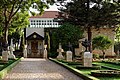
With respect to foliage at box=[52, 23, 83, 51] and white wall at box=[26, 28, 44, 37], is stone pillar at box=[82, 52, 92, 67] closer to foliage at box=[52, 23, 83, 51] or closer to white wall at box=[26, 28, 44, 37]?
foliage at box=[52, 23, 83, 51]

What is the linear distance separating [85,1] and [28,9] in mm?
7973

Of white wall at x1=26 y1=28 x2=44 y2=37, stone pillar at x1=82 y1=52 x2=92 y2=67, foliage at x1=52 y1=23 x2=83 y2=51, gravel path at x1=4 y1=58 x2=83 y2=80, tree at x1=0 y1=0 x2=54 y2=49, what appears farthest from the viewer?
white wall at x1=26 y1=28 x2=44 y2=37

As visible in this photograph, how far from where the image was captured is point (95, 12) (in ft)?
133

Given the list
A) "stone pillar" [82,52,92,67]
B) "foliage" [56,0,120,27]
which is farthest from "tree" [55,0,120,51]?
"stone pillar" [82,52,92,67]

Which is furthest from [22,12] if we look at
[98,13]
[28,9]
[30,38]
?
[30,38]

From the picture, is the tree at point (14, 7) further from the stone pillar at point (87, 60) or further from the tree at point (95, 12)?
the stone pillar at point (87, 60)

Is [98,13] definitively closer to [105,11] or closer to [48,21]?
[105,11]

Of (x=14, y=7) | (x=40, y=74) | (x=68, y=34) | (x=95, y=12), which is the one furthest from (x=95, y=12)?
(x=40, y=74)

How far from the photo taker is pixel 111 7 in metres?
41.3

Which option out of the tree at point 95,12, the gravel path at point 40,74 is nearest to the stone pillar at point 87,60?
the gravel path at point 40,74

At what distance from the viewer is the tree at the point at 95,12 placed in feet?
135

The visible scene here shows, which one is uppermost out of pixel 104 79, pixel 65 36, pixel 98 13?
pixel 98 13

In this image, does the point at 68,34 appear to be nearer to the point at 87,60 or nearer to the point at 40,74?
the point at 87,60

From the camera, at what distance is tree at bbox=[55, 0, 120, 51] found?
41.1 metres
